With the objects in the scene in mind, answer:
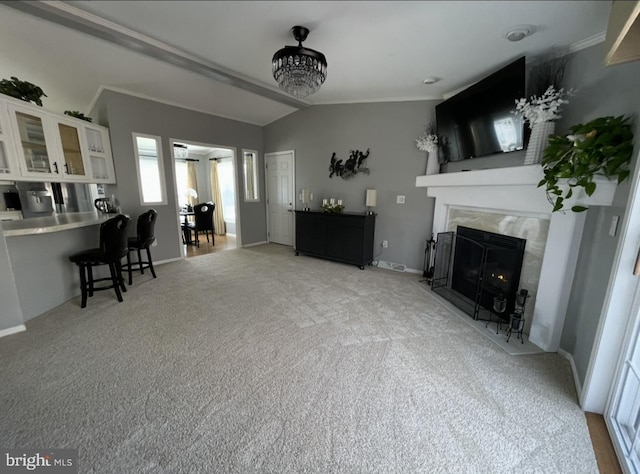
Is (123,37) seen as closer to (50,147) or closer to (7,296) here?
(50,147)

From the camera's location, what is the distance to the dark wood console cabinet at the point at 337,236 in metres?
3.95

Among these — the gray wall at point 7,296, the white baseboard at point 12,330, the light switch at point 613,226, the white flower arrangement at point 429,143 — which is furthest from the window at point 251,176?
the light switch at point 613,226

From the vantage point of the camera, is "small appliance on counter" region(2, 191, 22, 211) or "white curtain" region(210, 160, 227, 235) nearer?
"small appliance on counter" region(2, 191, 22, 211)

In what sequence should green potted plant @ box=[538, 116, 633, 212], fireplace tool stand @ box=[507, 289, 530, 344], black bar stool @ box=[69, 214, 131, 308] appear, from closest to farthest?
1. green potted plant @ box=[538, 116, 633, 212]
2. fireplace tool stand @ box=[507, 289, 530, 344]
3. black bar stool @ box=[69, 214, 131, 308]

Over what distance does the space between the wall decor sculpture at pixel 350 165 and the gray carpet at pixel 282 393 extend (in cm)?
244

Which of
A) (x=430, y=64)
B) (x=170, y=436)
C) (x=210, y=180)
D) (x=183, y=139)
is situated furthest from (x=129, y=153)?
(x=430, y=64)

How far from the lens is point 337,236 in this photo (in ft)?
13.7

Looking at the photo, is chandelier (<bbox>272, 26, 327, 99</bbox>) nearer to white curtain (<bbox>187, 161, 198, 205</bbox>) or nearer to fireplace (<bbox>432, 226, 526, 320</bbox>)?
fireplace (<bbox>432, 226, 526, 320</bbox>)

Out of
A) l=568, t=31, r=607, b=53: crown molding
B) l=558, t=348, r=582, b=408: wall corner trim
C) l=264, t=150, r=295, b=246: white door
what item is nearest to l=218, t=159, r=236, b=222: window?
l=264, t=150, r=295, b=246: white door

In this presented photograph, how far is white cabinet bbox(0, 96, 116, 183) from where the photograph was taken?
2426mm

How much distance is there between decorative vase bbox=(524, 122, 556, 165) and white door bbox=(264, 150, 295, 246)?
378 cm

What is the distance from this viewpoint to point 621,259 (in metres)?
1.32

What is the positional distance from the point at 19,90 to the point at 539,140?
16.3ft

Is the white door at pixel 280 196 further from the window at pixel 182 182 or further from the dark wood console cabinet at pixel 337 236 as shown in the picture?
the window at pixel 182 182
